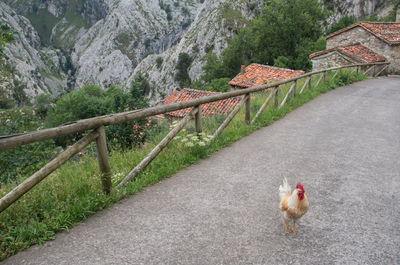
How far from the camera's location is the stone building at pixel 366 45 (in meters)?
24.4

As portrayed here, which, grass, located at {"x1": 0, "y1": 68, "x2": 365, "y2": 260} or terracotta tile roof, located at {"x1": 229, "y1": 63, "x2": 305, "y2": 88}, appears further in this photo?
terracotta tile roof, located at {"x1": 229, "y1": 63, "x2": 305, "y2": 88}

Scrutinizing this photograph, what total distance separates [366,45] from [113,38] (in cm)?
13114

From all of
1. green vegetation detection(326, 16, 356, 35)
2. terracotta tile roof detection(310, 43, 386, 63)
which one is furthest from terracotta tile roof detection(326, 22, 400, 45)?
green vegetation detection(326, 16, 356, 35)

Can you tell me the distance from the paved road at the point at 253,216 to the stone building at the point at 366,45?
68.8ft

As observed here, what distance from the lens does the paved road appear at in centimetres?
285

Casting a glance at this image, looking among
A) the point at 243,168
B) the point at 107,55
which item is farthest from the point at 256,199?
the point at 107,55

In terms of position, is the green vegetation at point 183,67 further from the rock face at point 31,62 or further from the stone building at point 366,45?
the rock face at point 31,62

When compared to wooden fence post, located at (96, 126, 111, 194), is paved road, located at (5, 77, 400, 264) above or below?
below

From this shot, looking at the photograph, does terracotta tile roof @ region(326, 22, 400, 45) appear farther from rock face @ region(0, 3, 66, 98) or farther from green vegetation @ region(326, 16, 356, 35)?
rock face @ region(0, 3, 66, 98)

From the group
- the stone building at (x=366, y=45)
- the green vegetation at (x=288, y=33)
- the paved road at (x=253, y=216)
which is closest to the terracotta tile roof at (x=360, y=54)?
the stone building at (x=366, y=45)

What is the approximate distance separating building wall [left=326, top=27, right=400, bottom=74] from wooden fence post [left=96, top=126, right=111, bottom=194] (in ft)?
91.7

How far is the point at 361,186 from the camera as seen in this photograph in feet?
14.4

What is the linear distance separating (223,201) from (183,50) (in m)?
79.5

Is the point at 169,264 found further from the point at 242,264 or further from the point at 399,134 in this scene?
the point at 399,134
